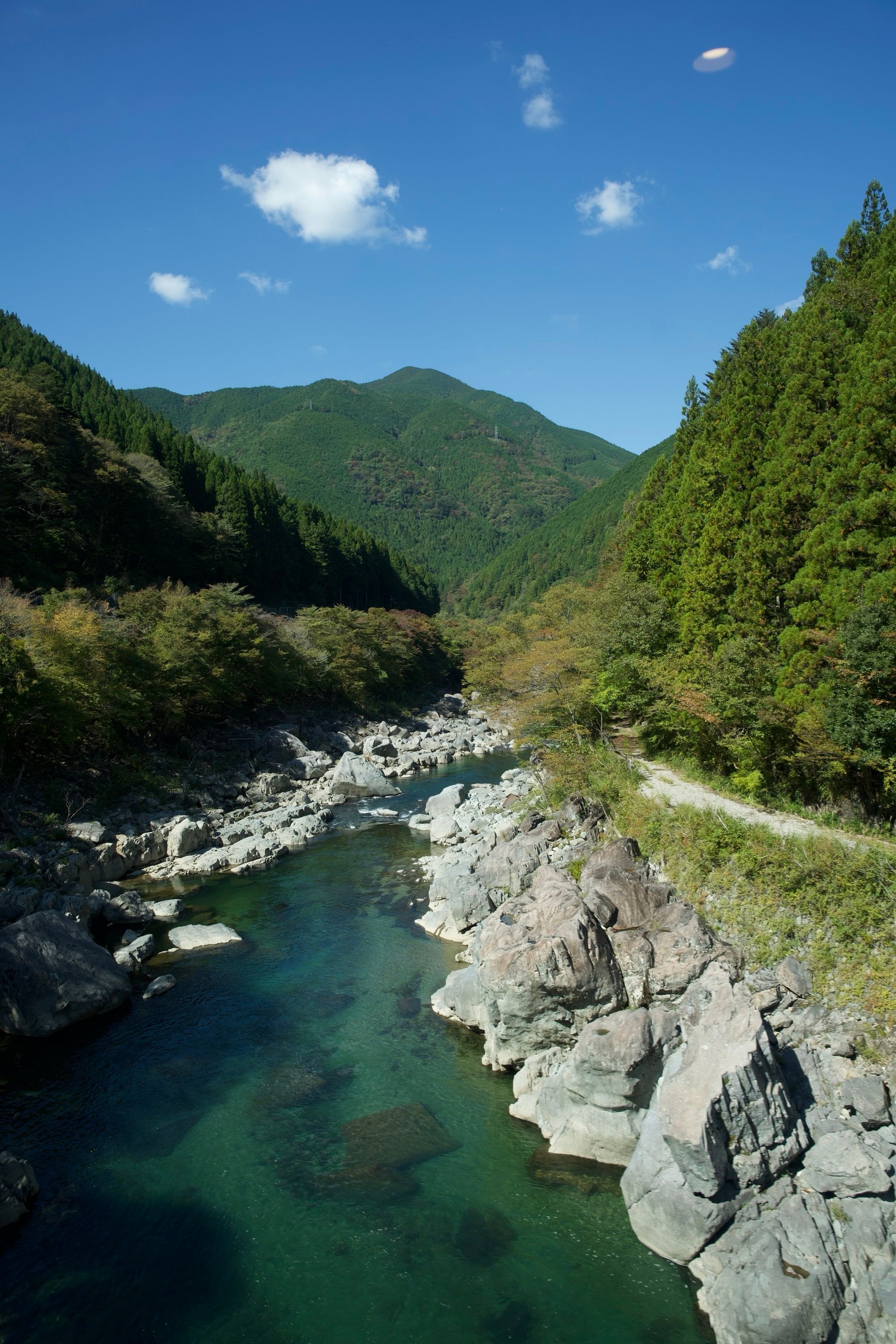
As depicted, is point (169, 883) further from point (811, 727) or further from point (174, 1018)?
point (811, 727)

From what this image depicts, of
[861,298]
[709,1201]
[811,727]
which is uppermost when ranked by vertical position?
[861,298]

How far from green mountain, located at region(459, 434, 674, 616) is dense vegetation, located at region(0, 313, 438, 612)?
1114 inches

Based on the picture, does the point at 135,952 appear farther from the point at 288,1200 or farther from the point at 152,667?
the point at 152,667

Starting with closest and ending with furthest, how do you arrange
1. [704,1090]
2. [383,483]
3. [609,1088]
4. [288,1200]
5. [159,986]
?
[704,1090]
[288,1200]
[609,1088]
[159,986]
[383,483]

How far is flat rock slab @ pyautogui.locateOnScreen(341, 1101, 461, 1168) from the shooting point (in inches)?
382

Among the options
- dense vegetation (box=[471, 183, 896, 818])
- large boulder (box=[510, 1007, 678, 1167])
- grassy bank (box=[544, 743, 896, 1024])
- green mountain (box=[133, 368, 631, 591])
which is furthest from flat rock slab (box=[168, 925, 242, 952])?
green mountain (box=[133, 368, 631, 591])

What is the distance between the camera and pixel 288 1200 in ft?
29.7

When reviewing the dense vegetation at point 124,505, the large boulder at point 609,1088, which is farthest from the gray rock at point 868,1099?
the dense vegetation at point 124,505

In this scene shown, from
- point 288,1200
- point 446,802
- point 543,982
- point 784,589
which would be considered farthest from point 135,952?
point 784,589

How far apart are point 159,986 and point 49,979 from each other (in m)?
2.18

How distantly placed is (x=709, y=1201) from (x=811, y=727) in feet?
27.7

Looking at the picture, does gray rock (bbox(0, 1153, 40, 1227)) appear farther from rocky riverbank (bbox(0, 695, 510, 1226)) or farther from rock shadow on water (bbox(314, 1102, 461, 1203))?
rock shadow on water (bbox(314, 1102, 461, 1203))

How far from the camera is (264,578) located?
5838cm

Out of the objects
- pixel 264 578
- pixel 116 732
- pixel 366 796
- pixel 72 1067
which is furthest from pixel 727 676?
pixel 264 578
